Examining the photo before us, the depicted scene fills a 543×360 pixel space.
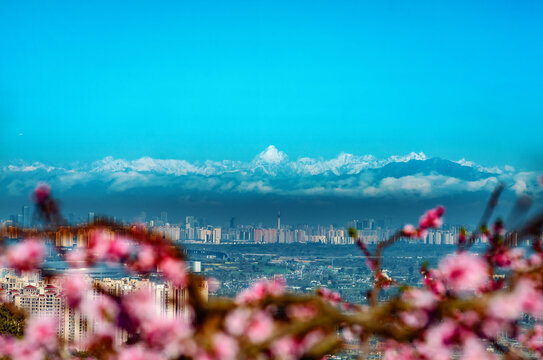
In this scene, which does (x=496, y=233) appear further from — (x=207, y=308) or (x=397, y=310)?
(x=207, y=308)

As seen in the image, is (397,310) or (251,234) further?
(251,234)

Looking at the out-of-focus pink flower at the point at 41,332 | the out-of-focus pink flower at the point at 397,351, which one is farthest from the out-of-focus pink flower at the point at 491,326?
the out-of-focus pink flower at the point at 41,332

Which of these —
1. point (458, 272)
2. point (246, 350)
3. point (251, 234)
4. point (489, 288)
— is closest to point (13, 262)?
point (246, 350)

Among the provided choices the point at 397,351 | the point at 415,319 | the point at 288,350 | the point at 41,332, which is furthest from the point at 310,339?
the point at 397,351

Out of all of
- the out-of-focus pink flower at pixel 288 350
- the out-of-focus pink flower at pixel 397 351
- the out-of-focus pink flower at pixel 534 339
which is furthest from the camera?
the out-of-focus pink flower at pixel 534 339

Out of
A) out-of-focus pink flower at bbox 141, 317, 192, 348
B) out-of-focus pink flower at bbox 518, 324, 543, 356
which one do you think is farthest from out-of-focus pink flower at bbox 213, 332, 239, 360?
out-of-focus pink flower at bbox 518, 324, 543, 356

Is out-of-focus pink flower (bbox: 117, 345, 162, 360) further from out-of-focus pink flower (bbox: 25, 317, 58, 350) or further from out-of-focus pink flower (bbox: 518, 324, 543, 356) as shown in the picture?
out-of-focus pink flower (bbox: 518, 324, 543, 356)

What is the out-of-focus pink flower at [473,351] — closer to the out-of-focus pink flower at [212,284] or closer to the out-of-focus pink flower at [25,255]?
the out-of-focus pink flower at [212,284]
